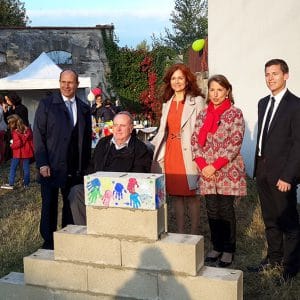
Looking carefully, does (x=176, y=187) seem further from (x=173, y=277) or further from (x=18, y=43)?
(x=18, y=43)

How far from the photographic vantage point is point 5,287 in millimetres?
3291

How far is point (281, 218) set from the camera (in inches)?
152

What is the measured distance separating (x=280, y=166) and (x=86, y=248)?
5.50 feet

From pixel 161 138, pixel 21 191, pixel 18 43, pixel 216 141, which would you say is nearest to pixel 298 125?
pixel 216 141

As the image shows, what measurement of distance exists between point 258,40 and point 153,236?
6.01 metres

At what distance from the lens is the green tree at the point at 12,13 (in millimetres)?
29337

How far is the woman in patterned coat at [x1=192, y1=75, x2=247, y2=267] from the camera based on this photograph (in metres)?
3.96

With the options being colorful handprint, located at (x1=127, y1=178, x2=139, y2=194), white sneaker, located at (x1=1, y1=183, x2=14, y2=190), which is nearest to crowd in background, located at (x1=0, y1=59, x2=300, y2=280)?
colorful handprint, located at (x1=127, y1=178, x2=139, y2=194)

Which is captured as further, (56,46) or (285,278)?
(56,46)

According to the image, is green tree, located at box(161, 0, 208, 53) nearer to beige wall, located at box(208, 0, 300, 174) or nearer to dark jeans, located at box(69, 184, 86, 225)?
beige wall, located at box(208, 0, 300, 174)

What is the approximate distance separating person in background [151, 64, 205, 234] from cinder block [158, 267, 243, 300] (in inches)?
59.2

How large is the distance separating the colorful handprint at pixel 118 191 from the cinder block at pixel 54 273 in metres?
0.53

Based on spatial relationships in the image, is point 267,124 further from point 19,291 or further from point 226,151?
point 19,291

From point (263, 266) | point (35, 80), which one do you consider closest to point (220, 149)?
point (263, 266)
